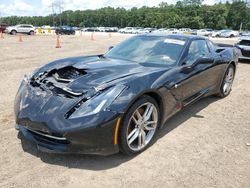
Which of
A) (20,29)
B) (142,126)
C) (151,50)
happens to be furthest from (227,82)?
(20,29)

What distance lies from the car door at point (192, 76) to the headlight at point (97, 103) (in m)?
1.03

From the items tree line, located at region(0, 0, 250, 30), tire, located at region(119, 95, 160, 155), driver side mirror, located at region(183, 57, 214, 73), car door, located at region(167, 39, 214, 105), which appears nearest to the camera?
tire, located at region(119, 95, 160, 155)

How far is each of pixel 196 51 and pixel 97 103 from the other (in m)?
2.48

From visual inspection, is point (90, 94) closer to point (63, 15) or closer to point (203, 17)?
point (203, 17)

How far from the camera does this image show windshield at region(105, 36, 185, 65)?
3.89 meters

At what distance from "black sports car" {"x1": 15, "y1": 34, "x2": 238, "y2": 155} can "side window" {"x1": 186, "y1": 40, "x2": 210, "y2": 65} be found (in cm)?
2

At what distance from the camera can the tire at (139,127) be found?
9.41 feet

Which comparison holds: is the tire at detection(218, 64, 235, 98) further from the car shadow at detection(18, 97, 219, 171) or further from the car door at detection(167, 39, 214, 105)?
the car shadow at detection(18, 97, 219, 171)

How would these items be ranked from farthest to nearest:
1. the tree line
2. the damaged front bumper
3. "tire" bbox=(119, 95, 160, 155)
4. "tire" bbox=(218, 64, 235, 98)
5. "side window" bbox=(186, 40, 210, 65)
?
the tree line
"tire" bbox=(218, 64, 235, 98)
"side window" bbox=(186, 40, 210, 65)
"tire" bbox=(119, 95, 160, 155)
the damaged front bumper

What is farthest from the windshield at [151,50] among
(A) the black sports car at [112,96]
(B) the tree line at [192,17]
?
(B) the tree line at [192,17]

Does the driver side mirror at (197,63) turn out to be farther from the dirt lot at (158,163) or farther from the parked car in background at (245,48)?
the parked car in background at (245,48)

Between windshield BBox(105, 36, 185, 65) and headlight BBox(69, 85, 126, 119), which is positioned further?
windshield BBox(105, 36, 185, 65)

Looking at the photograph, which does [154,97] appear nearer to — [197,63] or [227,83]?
[197,63]

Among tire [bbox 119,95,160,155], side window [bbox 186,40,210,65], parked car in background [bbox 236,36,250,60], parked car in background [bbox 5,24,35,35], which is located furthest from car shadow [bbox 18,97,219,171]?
parked car in background [bbox 5,24,35,35]
